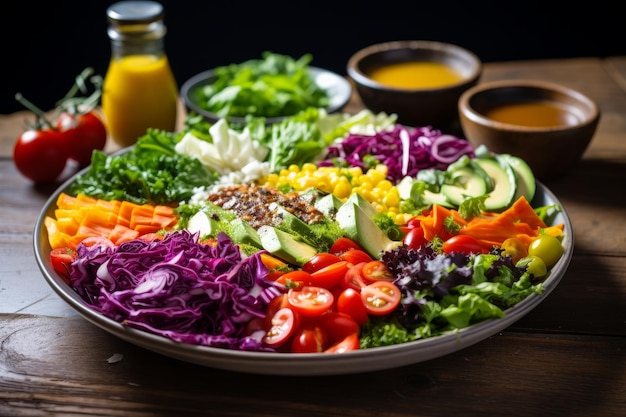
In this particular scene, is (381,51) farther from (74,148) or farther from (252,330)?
(252,330)

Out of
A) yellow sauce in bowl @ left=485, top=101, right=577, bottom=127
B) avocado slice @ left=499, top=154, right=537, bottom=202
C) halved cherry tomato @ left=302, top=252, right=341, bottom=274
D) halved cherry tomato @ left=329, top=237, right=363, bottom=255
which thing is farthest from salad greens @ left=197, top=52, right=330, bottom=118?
halved cherry tomato @ left=302, top=252, right=341, bottom=274

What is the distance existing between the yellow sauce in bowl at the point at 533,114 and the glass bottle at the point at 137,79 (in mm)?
1927

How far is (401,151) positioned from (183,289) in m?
1.80

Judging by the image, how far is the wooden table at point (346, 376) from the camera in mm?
2367

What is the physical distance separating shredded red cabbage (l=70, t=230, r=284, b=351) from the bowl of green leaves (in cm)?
171

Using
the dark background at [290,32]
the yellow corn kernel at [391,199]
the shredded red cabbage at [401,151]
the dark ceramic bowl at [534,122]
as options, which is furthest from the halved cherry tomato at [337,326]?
the dark background at [290,32]

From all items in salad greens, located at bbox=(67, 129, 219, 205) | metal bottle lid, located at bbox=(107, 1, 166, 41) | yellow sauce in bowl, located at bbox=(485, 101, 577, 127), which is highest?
metal bottle lid, located at bbox=(107, 1, 166, 41)

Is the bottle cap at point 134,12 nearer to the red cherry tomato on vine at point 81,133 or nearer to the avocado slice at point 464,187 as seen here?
the red cherry tomato on vine at point 81,133

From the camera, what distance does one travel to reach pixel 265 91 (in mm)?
4527

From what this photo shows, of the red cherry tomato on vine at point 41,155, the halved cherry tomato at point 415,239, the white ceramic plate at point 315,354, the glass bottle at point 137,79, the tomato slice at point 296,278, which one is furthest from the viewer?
the glass bottle at point 137,79

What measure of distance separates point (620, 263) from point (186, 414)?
2022mm

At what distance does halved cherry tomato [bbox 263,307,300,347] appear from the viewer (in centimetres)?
235

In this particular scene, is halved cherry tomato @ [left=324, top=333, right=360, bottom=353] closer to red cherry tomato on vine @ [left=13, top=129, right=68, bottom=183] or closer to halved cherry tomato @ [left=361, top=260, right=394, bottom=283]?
halved cherry tomato @ [left=361, top=260, right=394, bottom=283]

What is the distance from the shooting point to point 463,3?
7418mm
